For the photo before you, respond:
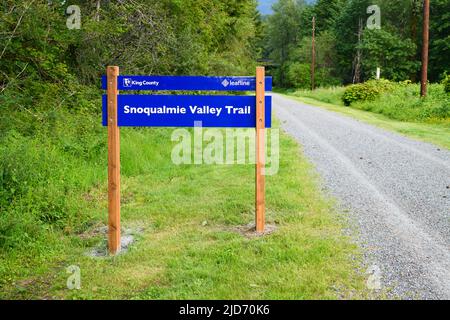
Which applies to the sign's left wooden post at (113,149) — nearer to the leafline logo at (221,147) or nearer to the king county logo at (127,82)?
the king county logo at (127,82)

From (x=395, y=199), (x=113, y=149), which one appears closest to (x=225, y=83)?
(x=113, y=149)

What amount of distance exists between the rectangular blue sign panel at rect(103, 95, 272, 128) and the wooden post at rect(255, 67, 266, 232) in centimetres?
10

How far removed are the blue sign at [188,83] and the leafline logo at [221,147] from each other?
10.1 ft

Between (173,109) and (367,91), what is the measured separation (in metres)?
22.5

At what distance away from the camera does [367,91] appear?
2634 cm

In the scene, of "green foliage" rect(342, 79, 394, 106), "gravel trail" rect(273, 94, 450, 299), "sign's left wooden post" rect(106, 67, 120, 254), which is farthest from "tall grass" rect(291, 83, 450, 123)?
"sign's left wooden post" rect(106, 67, 120, 254)

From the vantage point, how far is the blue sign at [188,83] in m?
5.67

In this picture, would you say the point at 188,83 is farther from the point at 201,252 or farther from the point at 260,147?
the point at 201,252

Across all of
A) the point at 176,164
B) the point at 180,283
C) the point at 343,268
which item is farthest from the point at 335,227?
the point at 176,164

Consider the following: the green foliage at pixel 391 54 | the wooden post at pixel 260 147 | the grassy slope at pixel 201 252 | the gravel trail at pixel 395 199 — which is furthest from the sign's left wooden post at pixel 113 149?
the green foliage at pixel 391 54

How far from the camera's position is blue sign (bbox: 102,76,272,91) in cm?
567

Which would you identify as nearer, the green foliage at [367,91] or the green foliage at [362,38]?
the green foliage at [367,91]

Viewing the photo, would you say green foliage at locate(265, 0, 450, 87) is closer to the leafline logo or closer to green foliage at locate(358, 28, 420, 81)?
green foliage at locate(358, 28, 420, 81)

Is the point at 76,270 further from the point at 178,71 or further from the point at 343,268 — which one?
the point at 178,71
